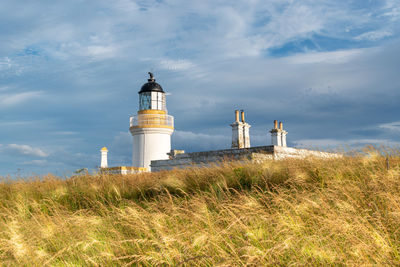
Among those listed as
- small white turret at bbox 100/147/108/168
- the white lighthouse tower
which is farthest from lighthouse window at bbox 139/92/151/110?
small white turret at bbox 100/147/108/168

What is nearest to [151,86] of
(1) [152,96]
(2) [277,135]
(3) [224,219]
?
(1) [152,96]

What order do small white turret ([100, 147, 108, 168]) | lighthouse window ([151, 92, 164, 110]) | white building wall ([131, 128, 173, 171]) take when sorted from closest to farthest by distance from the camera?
white building wall ([131, 128, 173, 171]) < lighthouse window ([151, 92, 164, 110]) < small white turret ([100, 147, 108, 168])

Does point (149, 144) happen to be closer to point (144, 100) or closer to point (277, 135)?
point (144, 100)

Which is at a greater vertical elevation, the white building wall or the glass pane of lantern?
the glass pane of lantern

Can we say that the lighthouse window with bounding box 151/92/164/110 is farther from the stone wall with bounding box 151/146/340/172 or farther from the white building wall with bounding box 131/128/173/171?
the stone wall with bounding box 151/146/340/172

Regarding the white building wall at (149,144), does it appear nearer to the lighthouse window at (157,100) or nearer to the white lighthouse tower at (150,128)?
the white lighthouse tower at (150,128)

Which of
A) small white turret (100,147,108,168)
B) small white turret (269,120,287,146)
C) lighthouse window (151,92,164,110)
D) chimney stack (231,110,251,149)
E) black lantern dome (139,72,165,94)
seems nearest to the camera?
chimney stack (231,110,251,149)

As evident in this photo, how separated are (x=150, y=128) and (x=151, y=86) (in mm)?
2875

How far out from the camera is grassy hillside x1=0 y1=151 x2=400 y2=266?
144 inches

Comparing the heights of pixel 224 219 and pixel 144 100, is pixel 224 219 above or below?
below

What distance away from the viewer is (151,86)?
946 inches

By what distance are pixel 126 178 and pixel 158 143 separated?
43.8ft

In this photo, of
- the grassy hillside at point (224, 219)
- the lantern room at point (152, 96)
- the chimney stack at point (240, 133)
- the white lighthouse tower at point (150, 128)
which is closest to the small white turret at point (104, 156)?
the white lighthouse tower at point (150, 128)

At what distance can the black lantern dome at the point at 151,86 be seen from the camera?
23.9 meters
